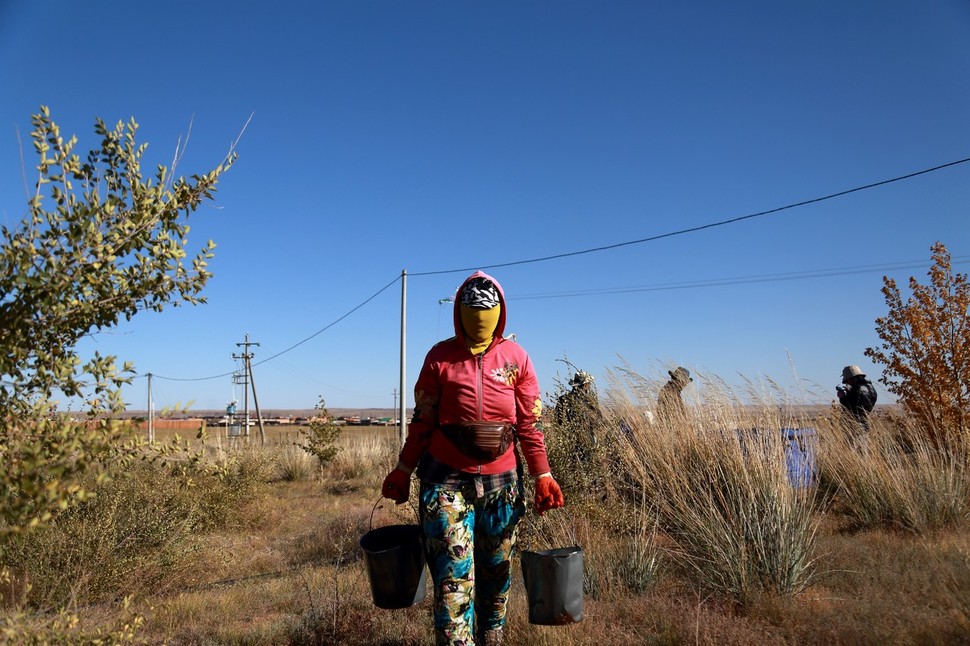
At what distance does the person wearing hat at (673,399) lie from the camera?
562 centimetres

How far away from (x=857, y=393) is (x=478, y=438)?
6.94 m

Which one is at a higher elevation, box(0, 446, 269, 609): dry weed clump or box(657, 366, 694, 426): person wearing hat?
box(657, 366, 694, 426): person wearing hat

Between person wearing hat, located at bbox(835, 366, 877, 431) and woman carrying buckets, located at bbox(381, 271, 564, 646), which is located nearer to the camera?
woman carrying buckets, located at bbox(381, 271, 564, 646)

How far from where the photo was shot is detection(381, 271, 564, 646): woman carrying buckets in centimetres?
281

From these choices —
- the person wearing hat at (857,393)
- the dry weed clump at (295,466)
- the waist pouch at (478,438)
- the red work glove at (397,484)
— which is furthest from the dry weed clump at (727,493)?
the dry weed clump at (295,466)

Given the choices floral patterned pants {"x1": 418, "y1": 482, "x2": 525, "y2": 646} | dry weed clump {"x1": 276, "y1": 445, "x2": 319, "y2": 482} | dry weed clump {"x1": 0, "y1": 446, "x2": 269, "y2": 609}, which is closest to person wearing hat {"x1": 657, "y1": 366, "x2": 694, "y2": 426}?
floral patterned pants {"x1": 418, "y1": 482, "x2": 525, "y2": 646}

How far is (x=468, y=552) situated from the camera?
9.29ft

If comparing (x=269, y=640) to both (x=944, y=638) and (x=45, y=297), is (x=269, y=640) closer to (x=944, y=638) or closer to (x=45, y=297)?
(x=45, y=297)

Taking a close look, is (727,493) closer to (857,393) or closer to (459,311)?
(459,311)

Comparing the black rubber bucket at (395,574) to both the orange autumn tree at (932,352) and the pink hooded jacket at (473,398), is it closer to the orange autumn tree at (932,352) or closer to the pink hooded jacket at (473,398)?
the pink hooded jacket at (473,398)

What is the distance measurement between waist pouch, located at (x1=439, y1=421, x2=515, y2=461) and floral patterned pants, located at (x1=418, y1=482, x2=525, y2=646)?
157mm

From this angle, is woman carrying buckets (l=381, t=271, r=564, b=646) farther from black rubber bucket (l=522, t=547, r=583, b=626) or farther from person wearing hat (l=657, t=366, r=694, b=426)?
person wearing hat (l=657, t=366, r=694, b=426)

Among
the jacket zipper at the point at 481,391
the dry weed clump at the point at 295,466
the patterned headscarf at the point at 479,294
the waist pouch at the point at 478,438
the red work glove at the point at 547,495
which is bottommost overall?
the dry weed clump at the point at 295,466

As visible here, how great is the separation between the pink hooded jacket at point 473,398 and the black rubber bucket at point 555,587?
41 cm
